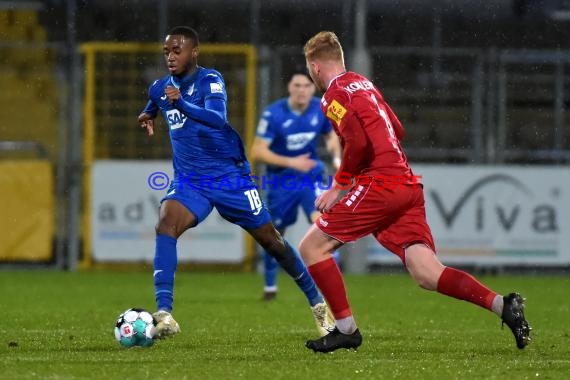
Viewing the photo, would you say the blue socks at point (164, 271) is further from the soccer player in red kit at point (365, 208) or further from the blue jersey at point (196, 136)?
the soccer player in red kit at point (365, 208)

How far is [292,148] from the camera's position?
12.2m

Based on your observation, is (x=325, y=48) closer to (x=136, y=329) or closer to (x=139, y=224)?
(x=136, y=329)

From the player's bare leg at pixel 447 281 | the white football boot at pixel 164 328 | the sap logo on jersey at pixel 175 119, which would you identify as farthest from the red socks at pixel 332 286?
the sap logo on jersey at pixel 175 119

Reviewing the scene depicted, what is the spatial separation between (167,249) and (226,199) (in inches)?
25.1

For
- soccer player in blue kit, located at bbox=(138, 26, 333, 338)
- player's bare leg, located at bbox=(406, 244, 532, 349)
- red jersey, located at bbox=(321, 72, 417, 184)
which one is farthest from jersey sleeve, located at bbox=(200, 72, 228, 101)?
player's bare leg, located at bbox=(406, 244, 532, 349)

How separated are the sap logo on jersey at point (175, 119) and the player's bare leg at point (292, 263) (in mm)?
918

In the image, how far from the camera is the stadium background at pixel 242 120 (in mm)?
16375

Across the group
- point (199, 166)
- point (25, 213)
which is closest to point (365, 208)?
point (199, 166)

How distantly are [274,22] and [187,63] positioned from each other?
1348cm

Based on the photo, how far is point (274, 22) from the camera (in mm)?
21984

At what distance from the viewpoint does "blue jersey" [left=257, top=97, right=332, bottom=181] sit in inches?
480

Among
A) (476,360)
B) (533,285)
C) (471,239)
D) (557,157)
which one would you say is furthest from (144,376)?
(557,157)

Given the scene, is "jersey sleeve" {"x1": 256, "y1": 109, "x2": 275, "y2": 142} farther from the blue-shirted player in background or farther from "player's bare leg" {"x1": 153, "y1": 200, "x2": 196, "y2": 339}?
"player's bare leg" {"x1": 153, "y1": 200, "x2": 196, "y2": 339}

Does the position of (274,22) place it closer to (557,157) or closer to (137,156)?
(137,156)
